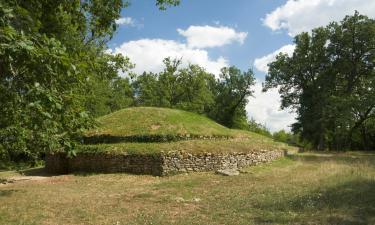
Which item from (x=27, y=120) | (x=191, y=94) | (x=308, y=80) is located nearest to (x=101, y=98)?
(x=191, y=94)

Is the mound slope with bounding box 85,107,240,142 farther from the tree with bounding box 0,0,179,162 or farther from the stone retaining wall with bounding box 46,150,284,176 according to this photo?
the tree with bounding box 0,0,179,162

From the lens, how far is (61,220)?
9812 mm

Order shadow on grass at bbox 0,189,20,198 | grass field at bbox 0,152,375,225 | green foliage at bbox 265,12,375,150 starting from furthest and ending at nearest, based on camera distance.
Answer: green foliage at bbox 265,12,375,150, shadow on grass at bbox 0,189,20,198, grass field at bbox 0,152,375,225

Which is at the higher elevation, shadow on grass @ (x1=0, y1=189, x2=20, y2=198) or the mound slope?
the mound slope

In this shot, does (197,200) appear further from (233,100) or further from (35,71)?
(233,100)

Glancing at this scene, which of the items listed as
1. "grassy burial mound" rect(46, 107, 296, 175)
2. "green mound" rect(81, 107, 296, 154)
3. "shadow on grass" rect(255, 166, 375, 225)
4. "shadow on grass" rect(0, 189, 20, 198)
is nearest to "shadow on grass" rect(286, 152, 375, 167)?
"grassy burial mound" rect(46, 107, 296, 175)

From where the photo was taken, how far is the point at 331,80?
Result: 45781mm

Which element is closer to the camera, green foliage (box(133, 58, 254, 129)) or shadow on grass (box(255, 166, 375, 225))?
shadow on grass (box(255, 166, 375, 225))

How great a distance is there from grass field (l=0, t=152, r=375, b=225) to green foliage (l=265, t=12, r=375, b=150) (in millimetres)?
26221

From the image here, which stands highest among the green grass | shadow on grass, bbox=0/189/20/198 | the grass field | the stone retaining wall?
the green grass

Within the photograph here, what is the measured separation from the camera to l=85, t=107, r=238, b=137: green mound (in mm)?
22359

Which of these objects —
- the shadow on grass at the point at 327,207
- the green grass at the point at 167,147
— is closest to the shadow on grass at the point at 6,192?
the green grass at the point at 167,147

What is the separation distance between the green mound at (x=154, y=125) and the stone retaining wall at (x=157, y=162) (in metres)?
2.22

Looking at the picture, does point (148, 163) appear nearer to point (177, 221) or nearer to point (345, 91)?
point (177, 221)
